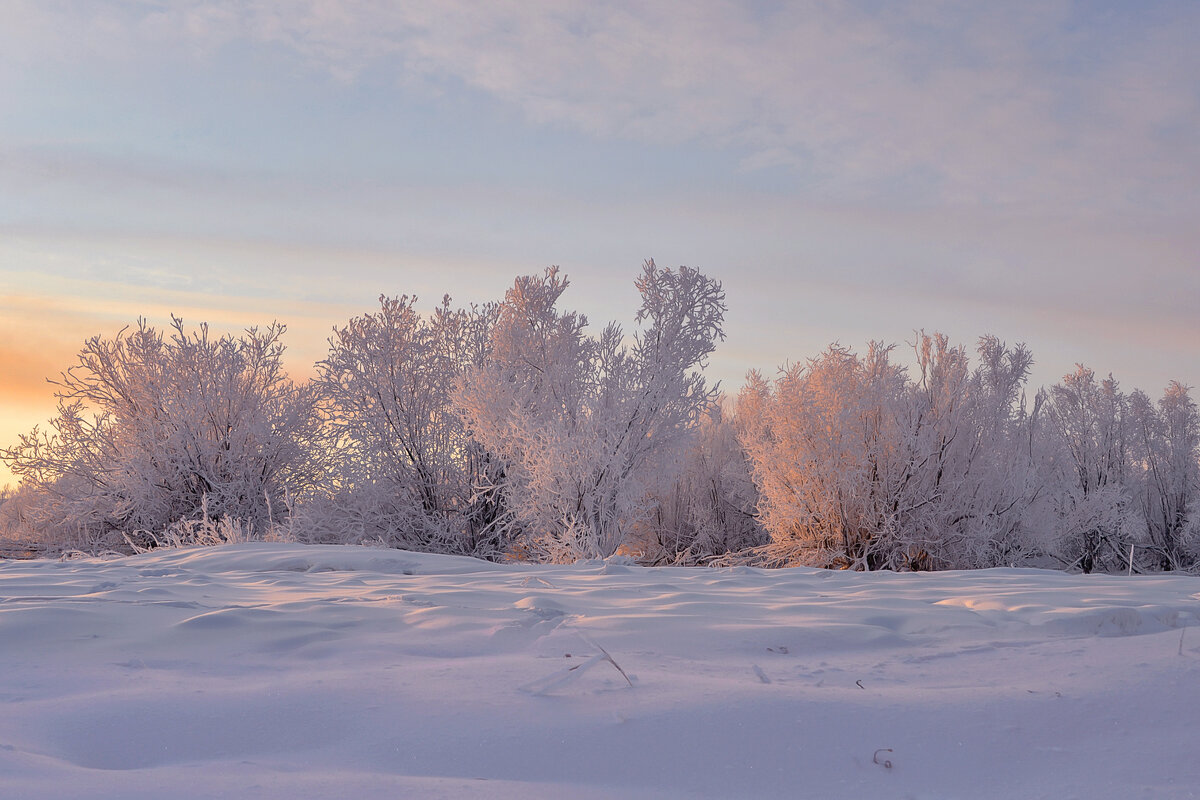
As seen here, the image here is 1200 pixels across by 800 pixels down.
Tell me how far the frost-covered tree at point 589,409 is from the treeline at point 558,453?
3 centimetres

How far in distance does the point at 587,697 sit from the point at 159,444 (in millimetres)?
12092

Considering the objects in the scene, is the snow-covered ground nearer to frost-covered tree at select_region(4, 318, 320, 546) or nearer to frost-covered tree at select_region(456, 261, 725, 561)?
frost-covered tree at select_region(456, 261, 725, 561)

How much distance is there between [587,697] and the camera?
6.52 ft

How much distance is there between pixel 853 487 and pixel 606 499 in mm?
2867

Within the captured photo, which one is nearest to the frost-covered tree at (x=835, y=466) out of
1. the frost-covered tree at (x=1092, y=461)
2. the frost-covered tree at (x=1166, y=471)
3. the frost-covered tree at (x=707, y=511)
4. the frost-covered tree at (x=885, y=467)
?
the frost-covered tree at (x=885, y=467)

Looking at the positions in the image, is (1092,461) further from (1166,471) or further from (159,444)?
(159,444)

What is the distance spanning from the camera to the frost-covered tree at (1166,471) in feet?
58.7

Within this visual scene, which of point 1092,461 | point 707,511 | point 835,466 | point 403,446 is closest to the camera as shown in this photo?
point 835,466

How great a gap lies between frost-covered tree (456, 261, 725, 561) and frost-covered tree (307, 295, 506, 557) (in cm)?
101

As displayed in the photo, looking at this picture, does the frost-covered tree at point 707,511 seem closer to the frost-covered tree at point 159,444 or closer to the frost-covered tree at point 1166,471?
the frost-covered tree at point 159,444

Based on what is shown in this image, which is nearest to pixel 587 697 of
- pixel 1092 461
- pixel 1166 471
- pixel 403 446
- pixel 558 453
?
pixel 558 453

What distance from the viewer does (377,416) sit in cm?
1266

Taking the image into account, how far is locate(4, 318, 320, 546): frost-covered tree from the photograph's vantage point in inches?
482

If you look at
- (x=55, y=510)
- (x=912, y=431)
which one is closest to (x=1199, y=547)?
(x=912, y=431)
